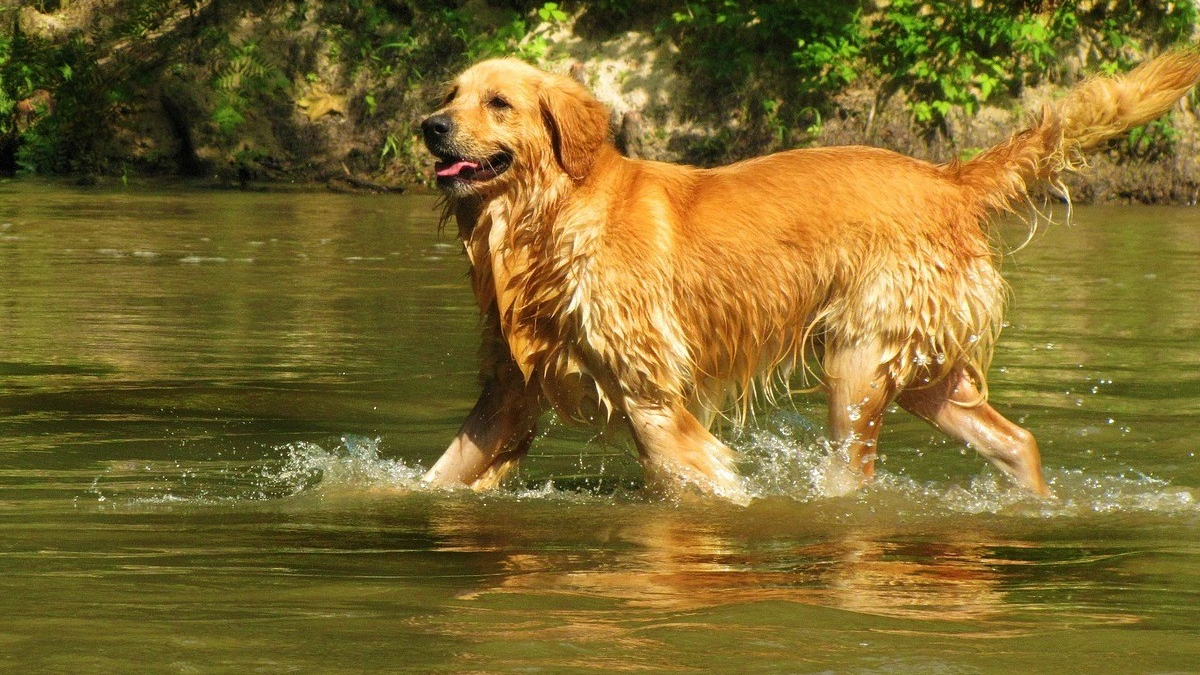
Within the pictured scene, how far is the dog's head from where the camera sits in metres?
5.41

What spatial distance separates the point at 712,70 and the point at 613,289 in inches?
626

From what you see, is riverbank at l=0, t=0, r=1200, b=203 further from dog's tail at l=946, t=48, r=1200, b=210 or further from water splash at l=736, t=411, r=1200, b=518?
water splash at l=736, t=411, r=1200, b=518

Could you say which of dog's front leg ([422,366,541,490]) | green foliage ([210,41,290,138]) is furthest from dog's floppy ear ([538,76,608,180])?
green foliage ([210,41,290,138])

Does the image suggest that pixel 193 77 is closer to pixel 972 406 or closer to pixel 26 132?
pixel 26 132

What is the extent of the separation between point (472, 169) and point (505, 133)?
0.17 metres

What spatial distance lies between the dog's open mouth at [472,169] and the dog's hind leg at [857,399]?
1.37 metres

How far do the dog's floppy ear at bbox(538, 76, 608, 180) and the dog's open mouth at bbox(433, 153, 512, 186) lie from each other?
0.19 metres

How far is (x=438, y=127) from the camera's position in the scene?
17.6ft

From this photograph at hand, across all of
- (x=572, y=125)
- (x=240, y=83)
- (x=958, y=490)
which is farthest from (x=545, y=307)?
(x=240, y=83)

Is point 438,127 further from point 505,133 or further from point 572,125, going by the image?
point 572,125

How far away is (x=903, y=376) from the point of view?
18.8 feet

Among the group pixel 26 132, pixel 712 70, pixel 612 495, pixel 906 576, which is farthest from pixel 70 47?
pixel 906 576

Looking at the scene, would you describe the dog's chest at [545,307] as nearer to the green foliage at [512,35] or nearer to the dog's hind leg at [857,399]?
the dog's hind leg at [857,399]

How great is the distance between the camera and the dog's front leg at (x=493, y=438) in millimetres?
5770
